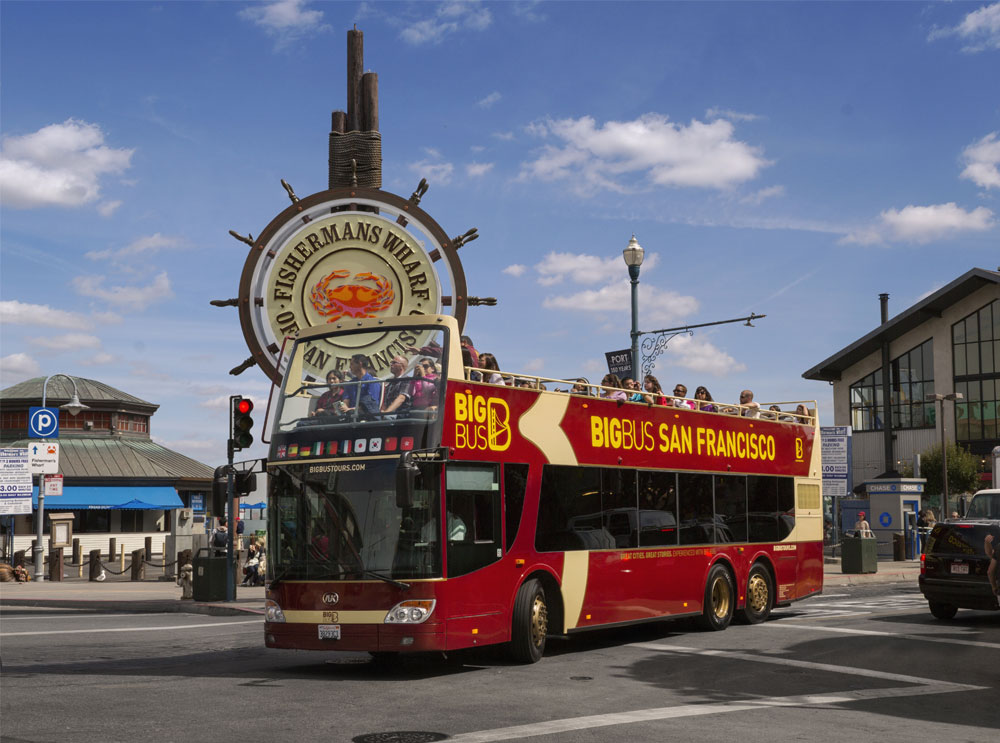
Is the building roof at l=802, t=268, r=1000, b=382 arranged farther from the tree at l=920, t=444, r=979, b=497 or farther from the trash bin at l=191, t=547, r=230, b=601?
the trash bin at l=191, t=547, r=230, b=601

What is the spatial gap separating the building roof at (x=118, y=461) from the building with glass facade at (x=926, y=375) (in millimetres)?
38011

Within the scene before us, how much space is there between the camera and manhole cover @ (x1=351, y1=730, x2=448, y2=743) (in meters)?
8.66

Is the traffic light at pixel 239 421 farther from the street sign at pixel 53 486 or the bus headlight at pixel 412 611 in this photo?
the street sign at pixel 53 486

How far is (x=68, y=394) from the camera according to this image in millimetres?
58031

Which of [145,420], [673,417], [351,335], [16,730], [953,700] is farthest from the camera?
[145,420]

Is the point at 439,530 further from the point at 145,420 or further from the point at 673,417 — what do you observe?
the point at 145,420

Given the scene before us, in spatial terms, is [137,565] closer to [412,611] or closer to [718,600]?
[718,600]

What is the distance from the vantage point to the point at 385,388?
504 inches

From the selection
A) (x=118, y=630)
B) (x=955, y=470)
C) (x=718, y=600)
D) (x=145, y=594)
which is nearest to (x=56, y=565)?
(x=145, y=594)

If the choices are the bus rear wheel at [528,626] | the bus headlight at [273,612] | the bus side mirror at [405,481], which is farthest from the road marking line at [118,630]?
the bus side mirror at [405,481]

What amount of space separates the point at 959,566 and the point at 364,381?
392 inches

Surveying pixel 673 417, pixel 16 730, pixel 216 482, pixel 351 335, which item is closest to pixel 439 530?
pixel 351 335

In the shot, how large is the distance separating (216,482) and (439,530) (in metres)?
3.46

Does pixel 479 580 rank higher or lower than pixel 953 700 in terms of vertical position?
higher
